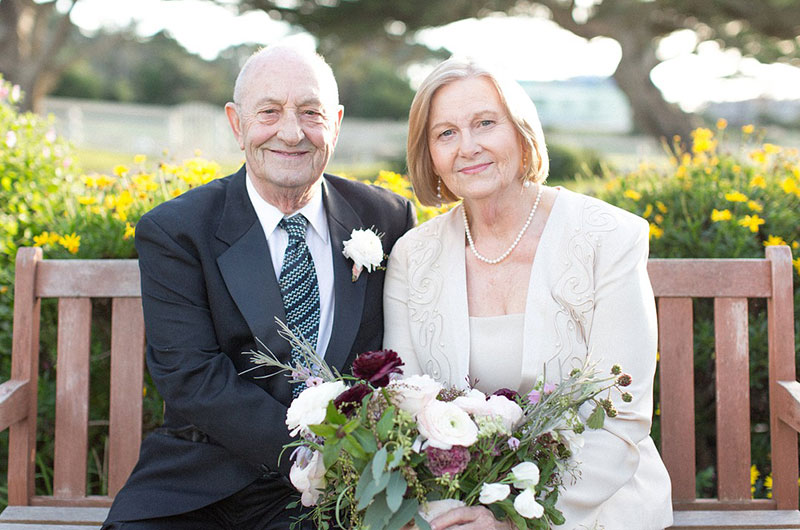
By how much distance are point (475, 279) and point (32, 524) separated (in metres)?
1.88

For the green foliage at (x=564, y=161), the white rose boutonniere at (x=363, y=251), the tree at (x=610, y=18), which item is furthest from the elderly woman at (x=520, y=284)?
the green foliage at (x=564, y=161)

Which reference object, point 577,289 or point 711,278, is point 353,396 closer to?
point 577,289

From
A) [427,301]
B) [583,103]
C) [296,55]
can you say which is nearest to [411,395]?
[427,301]

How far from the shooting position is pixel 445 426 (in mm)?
2043

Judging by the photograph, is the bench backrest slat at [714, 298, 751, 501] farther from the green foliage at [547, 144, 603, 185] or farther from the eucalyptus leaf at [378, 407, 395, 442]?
the green foliage at [547, 144, 603, 185]

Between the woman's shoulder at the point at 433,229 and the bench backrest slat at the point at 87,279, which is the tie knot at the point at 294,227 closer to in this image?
the woman's shoulder at the point at 433,229

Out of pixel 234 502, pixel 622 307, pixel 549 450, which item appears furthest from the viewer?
pixel 234 502

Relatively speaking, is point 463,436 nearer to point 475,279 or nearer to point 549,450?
point 549,450

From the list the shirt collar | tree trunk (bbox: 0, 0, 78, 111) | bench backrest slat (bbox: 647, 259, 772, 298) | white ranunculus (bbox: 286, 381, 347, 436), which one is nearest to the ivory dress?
the shirt collar

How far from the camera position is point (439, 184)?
3.03m

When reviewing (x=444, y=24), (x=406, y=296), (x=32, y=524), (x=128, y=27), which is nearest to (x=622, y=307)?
(x=406, y=296)

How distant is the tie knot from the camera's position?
292 cm

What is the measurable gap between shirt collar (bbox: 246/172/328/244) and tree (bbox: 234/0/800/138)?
11100 millimetres

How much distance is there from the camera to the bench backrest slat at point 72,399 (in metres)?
3.13
